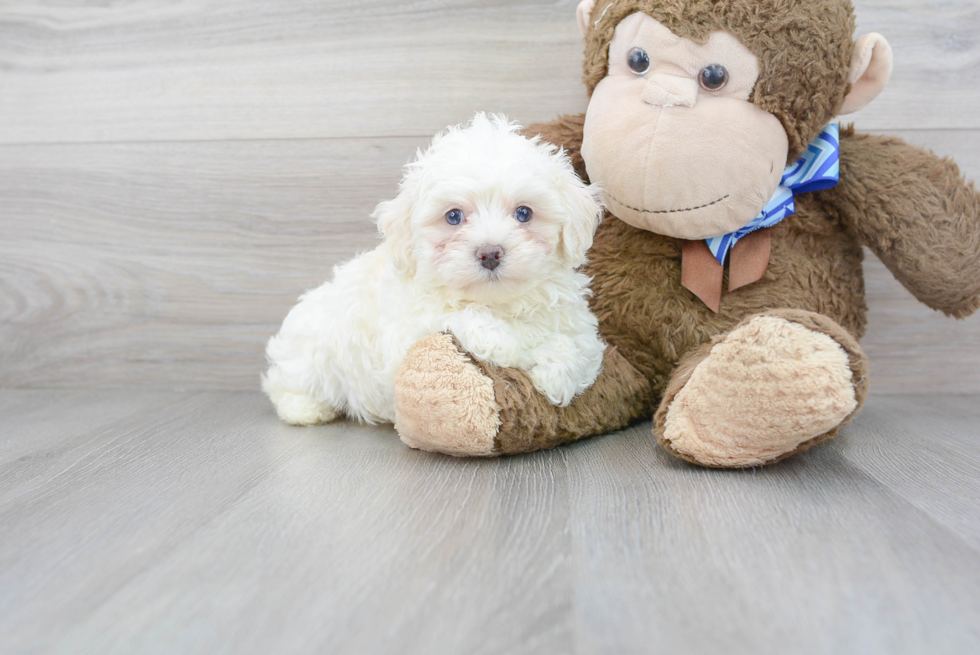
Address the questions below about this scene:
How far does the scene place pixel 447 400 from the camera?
2.91 ft

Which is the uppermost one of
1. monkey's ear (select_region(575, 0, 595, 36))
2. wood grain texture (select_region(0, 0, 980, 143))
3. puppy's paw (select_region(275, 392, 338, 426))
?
monkey's ear (select_region(575, 0, 595, 36))

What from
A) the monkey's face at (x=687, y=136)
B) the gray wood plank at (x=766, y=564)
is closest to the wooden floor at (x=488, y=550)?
the gray wood plank at (x=766, y=564)

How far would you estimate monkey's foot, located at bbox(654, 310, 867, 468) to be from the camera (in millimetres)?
795

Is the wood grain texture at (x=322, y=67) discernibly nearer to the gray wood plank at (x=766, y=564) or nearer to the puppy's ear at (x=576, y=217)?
the puppy's ear at (x=576, y=217)

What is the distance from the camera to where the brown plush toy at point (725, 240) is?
2.76ft

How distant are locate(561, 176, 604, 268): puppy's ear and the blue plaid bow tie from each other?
0.64 feet

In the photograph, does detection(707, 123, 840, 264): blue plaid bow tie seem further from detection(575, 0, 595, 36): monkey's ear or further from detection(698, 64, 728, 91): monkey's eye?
detection(575, 0, 595, 36): monkey's ear

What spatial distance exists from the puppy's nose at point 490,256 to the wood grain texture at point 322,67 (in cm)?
53

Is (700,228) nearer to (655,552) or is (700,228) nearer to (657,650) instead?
(655,552)

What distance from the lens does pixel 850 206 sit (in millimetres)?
1075

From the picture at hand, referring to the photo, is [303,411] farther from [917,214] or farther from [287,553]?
[917,214]

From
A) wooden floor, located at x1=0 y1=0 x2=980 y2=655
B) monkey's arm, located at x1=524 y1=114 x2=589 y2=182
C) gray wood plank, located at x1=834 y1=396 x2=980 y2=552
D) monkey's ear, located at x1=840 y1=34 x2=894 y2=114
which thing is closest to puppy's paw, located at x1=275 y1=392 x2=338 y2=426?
wooden floor, located at x1=0 y1=0 x2=980 y2=655

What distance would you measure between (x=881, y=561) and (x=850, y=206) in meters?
0.60

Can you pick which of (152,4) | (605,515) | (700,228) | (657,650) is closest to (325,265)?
(152,4)
